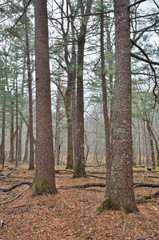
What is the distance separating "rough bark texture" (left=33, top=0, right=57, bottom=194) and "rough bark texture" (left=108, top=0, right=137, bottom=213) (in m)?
2.23

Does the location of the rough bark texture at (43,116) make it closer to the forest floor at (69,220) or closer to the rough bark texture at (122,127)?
the forest floor at (69,220)

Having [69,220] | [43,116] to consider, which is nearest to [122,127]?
[69,220]

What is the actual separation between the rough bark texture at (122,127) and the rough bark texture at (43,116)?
2.23m

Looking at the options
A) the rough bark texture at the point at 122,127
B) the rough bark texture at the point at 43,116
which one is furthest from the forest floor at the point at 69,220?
the rough bark texture at the point at 43,116

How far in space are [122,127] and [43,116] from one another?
2.62 metres

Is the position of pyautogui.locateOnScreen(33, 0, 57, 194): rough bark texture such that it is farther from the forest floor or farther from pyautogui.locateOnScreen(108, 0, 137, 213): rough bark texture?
pyautogui.locateOnScreen(108, 0, 137, 213): rough bark texture

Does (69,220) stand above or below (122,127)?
below

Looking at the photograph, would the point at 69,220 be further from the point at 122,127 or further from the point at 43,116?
the point at 43,116

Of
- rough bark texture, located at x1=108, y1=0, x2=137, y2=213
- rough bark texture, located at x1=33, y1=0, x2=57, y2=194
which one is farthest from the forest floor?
rough bark texture, located at x1=33, y1=0, x2=57, y2=194

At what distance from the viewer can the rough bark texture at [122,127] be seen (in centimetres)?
362

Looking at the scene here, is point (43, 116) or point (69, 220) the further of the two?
point (43, 116)

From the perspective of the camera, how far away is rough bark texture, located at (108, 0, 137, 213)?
11.9 ft

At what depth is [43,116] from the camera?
547 cm

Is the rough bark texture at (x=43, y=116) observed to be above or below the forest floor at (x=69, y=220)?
above
